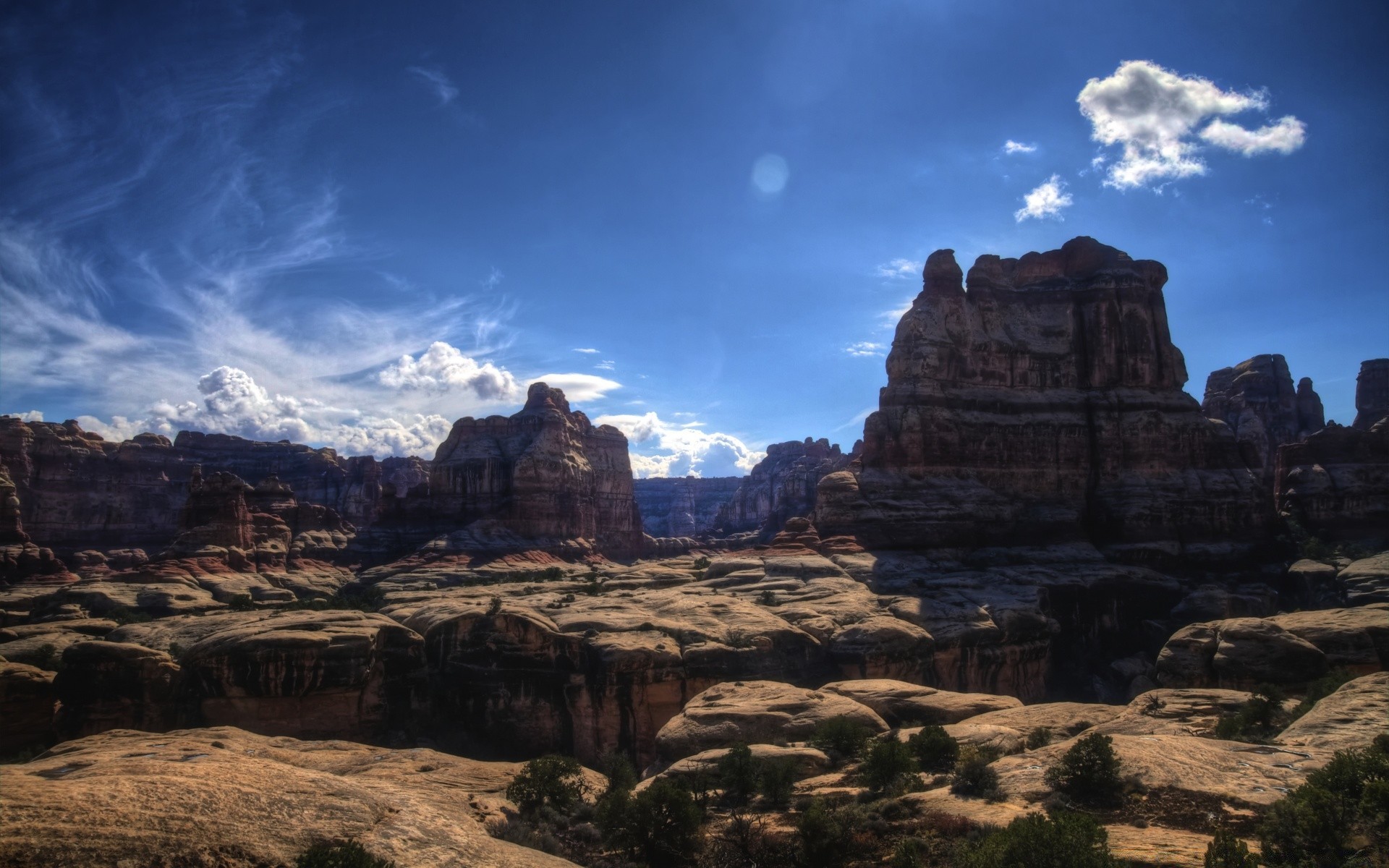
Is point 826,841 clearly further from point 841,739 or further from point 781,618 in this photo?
point 781,618

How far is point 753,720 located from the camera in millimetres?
23922

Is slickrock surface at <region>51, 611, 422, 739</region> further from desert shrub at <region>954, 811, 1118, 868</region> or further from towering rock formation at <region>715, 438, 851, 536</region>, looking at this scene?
towering rock formation at <region>715, 438, 851, 536</region>

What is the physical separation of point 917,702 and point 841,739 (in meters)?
6.00

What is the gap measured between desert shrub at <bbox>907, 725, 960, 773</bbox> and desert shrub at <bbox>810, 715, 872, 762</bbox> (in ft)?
5.72

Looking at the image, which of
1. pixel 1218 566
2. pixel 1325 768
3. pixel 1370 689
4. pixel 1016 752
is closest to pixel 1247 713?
pixel 1370 689

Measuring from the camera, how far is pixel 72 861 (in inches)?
420

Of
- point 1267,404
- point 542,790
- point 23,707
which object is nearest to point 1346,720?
point 542,790

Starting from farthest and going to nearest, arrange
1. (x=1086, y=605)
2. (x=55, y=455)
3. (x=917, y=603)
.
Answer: (x=55, y=455), (x=1086, y=605), (x=917, y=603)

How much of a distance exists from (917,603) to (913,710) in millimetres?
14223

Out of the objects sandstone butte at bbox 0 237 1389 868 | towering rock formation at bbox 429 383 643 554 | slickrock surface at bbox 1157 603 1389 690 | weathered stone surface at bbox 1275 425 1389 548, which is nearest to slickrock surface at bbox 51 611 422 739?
sandstone butte at bbox 0 237 1389 868

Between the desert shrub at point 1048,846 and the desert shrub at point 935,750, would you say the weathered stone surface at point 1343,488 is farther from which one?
the desert shrub at point 1048,846

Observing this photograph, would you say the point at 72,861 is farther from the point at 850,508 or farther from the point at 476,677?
the point at 850,508

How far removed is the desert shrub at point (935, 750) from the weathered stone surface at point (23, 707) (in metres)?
27.9

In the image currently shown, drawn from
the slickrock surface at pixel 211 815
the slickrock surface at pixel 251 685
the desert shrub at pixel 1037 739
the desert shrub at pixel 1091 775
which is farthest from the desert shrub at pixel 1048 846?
the slickrock surface at pixel 251 685
